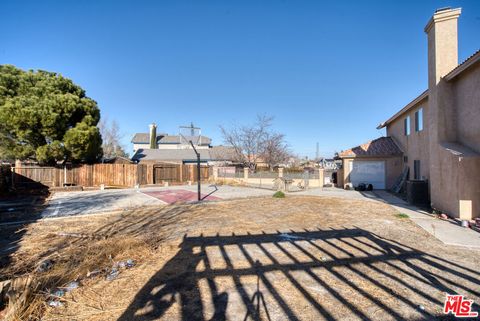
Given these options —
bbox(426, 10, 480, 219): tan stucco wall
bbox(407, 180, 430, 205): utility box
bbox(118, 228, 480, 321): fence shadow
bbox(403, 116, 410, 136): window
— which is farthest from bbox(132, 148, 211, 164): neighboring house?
bbox(118, 228, 480, 321): fence shadow

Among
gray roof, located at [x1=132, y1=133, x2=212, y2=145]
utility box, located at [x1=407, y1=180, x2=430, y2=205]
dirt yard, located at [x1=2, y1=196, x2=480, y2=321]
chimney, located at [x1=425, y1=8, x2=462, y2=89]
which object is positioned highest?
gray roof, located at [x1=132, y1=133, x2=212, y2=145]

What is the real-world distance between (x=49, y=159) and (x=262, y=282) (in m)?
19.7

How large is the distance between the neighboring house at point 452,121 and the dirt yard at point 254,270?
6.61 feet

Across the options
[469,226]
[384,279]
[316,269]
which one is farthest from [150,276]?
[469,226]

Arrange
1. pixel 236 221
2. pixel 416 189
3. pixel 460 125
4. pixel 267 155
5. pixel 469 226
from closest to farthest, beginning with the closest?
pixel 469 226 → pixel 236 221 → pixel 460 125 → pixel 416 189 → pixel 267 155

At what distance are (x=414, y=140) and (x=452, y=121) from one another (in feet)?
19.6

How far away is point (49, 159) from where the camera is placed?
671 inches

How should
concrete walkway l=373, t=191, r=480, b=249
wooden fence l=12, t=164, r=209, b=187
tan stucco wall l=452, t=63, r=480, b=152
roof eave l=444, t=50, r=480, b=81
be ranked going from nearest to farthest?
concrete walkway l=373, t=191, r=480, b=249
roof eave l=444, t=50, r=480, b=81
tan stucco wall l=452, t=63, r=480, b=152
wooden fence l=12, t=164, r=209, b=187

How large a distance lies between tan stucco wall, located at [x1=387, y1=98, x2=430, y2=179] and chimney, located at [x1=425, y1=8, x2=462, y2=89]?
3.64 meters

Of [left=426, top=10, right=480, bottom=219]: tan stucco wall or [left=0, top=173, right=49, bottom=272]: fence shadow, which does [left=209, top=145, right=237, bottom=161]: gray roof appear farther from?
[left=426, top=10, right=480, bottom=219]: tan stucco wall

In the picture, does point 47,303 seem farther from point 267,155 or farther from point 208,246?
point 267,155

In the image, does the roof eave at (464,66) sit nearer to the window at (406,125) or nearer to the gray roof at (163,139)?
the window at (406,125)

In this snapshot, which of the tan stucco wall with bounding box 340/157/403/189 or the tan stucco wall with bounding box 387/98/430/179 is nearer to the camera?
the tan stucco wall with bounding box 387/98/430/179

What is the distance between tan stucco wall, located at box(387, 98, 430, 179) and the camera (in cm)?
1173
